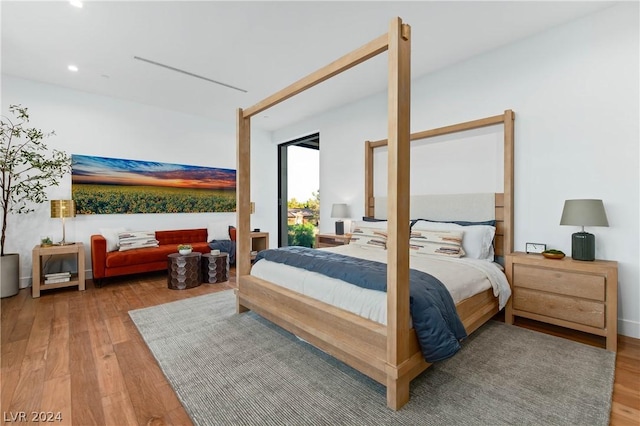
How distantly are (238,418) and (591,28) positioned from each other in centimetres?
415

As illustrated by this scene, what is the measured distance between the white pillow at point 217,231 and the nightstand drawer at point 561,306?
4498 millimetres

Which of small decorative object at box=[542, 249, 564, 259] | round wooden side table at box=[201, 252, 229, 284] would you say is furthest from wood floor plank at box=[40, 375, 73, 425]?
small decorative object at box=[542, 249, 564, 259]

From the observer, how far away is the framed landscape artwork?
14.6 feet

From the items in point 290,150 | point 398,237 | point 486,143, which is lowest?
point 398,237

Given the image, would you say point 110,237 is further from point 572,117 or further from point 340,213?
point 572,117

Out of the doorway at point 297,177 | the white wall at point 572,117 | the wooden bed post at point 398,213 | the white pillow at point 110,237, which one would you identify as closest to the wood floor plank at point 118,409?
the wooden bed post at point 398,213

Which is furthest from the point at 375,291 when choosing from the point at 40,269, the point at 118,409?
the point at 40,269

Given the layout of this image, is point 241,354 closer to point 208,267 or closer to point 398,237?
point 398,237

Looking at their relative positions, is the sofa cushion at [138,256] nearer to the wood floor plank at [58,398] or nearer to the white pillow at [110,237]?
the white pillow at [110,237]

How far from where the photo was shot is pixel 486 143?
10.8 ft

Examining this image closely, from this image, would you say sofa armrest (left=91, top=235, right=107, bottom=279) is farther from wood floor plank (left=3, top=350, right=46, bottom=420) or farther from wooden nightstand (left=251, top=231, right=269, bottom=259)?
wooden nightstand (left=251, top=231, right=269, bottom=259)

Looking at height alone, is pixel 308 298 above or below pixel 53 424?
above

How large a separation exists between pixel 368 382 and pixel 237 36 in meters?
3.32

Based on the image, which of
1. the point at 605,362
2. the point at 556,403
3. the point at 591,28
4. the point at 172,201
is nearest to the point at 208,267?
the point at 172,201
